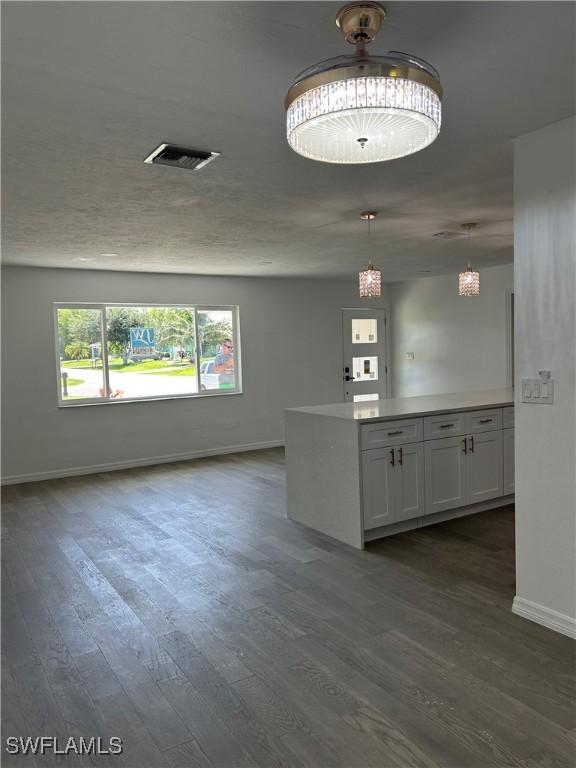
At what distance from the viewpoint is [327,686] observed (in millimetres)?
2258

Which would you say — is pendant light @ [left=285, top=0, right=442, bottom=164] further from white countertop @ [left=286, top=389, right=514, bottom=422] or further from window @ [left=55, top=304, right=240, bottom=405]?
window @ [left=55, top=304, right=240, bottom=405]

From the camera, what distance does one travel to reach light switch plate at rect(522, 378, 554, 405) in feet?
8.81

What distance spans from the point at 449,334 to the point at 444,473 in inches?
174

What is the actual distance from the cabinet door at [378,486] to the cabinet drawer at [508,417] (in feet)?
4.10

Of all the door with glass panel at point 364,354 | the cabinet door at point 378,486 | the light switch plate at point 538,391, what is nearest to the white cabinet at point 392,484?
the cabinet door at point 378,486

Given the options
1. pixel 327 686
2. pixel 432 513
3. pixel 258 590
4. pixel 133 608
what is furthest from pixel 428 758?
Answer: pixel 432 513

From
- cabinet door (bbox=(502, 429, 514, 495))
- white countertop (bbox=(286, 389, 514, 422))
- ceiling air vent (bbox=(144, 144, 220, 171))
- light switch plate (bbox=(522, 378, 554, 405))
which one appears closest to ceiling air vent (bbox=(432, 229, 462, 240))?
white countertop (bbox=(286, 389, 514, 422))

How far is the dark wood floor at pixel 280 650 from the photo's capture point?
1.94 metres

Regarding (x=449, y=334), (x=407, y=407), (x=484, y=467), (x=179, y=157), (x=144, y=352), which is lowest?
(x=484, y=467)

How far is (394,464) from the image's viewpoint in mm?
3961

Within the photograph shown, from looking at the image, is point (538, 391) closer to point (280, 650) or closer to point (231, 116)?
point (280, 650)

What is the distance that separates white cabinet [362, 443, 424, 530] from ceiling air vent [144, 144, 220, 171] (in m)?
2.11

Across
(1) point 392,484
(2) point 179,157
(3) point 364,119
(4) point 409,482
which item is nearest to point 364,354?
(4) point 409,482

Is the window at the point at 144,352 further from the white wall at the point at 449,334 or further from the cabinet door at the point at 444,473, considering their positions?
the cabinet door at the point at 444,473
